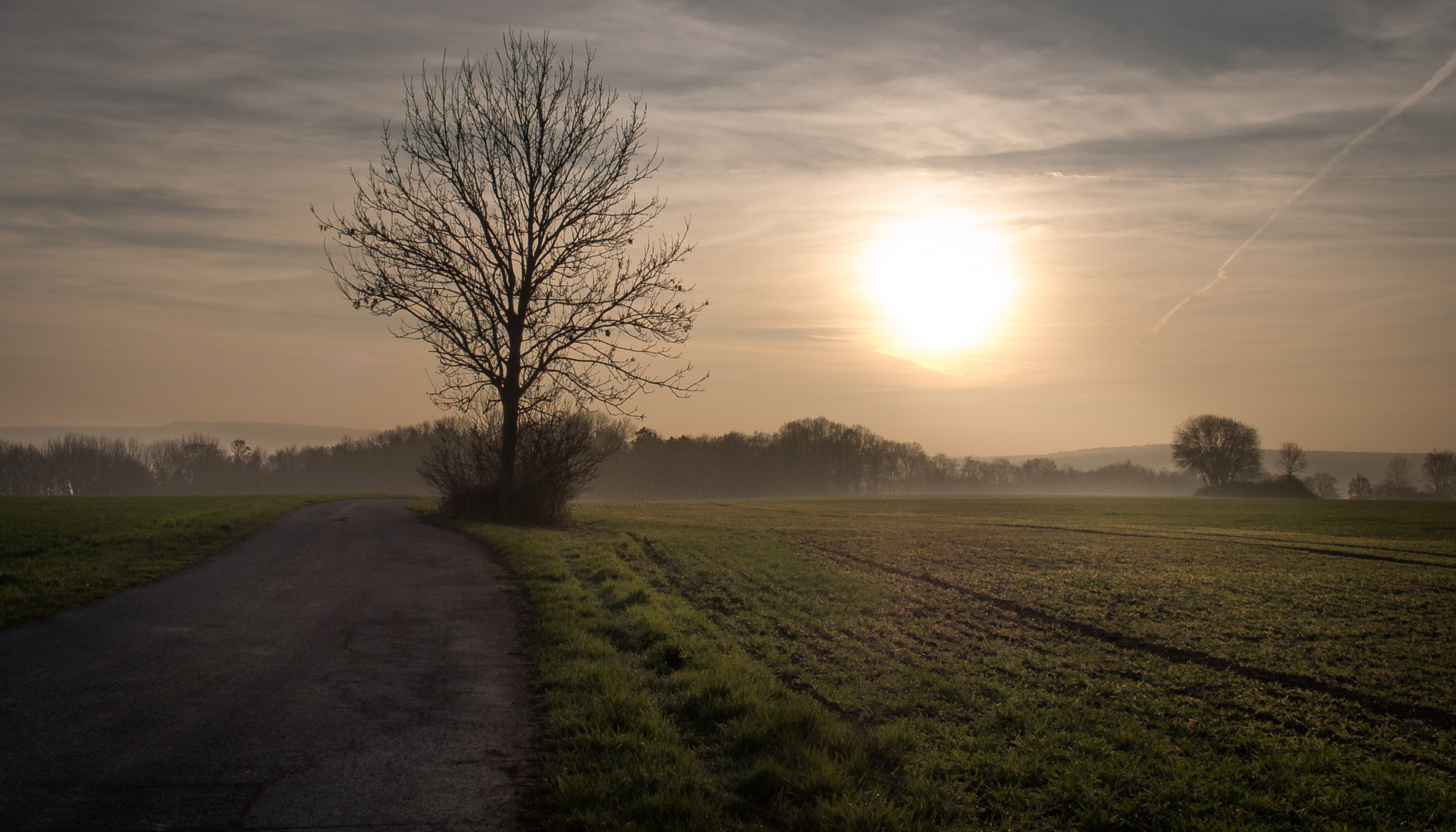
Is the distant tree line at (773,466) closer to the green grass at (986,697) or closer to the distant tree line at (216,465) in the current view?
the distant tree line at (216,465)

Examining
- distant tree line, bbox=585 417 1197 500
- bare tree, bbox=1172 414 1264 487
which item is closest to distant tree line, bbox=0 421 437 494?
distant tree line, bbox=585 417 1197 500

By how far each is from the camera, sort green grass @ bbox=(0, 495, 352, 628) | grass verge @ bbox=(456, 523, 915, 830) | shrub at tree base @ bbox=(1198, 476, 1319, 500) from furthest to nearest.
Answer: shrub at tree base @ bbox=(1198, 476, 1319, 500) → green grass @ bbox=(0, 495, 352, 628) → grass verge @ bbox=(456, 523, 915, 830)

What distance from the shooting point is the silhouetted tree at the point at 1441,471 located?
135m

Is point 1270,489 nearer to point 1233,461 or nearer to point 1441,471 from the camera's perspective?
point 1233,461

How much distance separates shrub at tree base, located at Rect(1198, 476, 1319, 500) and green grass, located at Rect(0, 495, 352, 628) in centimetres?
11179

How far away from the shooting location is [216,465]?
13038cm

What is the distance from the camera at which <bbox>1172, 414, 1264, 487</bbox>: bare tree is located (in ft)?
338

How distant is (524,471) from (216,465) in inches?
5444

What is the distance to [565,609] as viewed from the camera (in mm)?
9070

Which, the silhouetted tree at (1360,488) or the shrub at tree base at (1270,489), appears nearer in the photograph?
the shrub at tree base at (1270,489)

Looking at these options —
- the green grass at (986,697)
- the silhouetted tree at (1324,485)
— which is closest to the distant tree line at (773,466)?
the silhouetted tree at (1324,485)

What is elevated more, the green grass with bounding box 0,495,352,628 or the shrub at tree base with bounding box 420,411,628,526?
the shrub at tree base with bounding box 420,411,628,526

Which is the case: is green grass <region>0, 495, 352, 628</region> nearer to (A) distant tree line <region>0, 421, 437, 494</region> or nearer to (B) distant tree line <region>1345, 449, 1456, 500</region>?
(A) distant tree line <region>0, 421, 437, 494</region>

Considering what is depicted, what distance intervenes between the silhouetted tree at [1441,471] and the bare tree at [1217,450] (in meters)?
63.3
